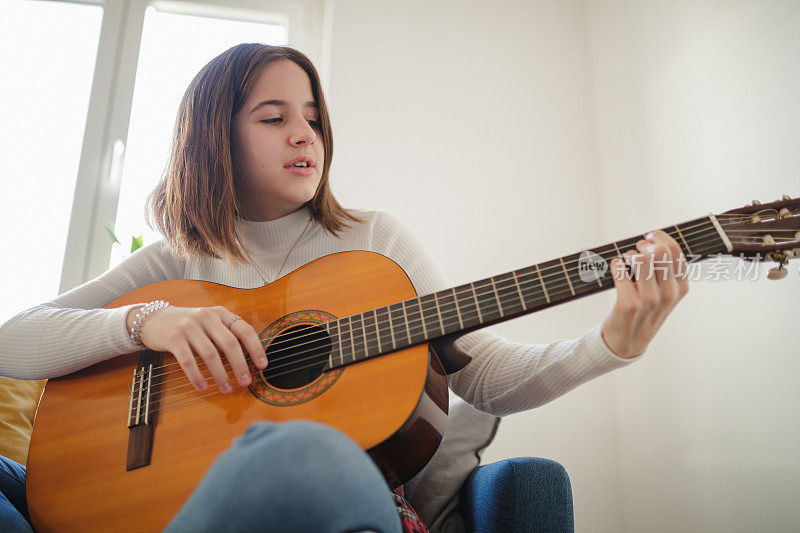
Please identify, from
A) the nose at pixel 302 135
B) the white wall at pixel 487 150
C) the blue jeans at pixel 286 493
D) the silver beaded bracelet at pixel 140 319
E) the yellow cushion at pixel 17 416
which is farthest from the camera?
the white wall at pixel 487 150

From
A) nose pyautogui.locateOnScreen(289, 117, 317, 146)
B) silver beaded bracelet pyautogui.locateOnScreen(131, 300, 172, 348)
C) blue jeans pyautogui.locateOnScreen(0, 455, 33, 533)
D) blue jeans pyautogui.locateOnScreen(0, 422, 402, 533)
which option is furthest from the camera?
nose pyautogui.locateOnScreen(289, 117, 317, 146)

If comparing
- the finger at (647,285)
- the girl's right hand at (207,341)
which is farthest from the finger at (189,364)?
the finger at (647,285)

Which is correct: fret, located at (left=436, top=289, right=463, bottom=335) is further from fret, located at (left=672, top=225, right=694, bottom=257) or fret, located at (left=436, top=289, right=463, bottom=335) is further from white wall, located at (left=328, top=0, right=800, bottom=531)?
white wall, located at (left=328, top=0, right=800, bottom=531)

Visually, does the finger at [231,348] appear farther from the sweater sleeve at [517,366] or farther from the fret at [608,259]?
the fret at [608,259]

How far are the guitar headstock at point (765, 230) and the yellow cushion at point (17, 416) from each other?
163cm

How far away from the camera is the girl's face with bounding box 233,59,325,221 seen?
3.82 feet

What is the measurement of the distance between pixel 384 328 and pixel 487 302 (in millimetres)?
175

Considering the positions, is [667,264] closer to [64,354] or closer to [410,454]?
[410,454]

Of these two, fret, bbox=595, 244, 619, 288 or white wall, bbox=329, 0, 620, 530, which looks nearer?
fret, bbox=595, 244, 619, 288

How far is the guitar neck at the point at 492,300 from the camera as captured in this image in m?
0.78

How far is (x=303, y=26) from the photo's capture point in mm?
2477

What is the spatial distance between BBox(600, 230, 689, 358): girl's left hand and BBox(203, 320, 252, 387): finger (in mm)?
600

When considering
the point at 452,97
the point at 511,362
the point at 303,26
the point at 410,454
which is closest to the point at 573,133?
the point at 452,97

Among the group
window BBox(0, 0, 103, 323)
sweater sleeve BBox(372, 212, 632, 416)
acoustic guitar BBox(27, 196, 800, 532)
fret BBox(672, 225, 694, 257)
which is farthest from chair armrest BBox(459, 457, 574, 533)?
window BBox(0, 0, 103, 323)
